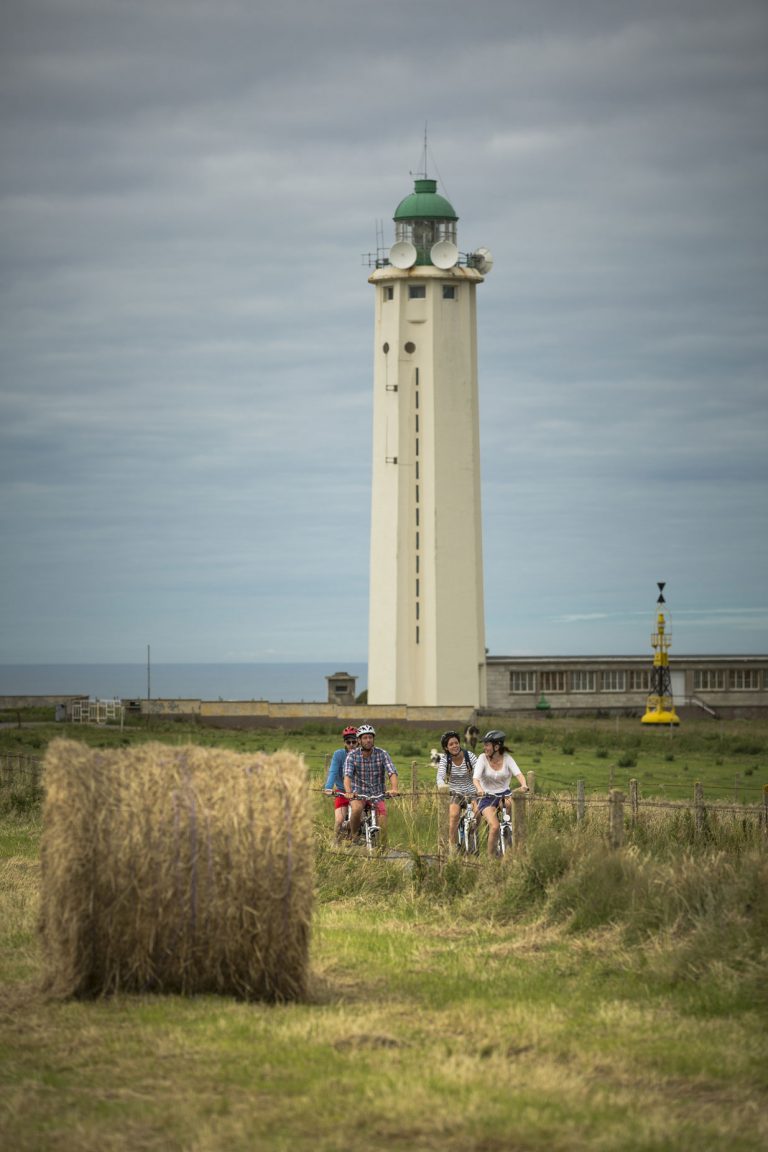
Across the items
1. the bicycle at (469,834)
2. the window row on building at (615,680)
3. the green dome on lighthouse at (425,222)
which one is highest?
the green dome on lighthouse at (425,222)

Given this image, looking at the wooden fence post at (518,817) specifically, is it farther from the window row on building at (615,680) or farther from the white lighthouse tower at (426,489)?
the window row on building at (615,680)

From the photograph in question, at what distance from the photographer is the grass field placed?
851 centimetres

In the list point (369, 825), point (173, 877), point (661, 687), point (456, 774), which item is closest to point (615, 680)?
point (661, 687)

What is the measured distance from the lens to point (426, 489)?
67.4m

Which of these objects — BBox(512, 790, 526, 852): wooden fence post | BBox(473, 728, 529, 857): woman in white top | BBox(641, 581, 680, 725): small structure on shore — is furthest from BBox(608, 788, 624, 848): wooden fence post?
BBox(641, 581, 680, 725): small structure on shore

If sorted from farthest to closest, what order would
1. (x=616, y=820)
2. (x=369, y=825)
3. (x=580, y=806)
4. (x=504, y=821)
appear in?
(x=369, y=825) < (x=580, y=806) < (x=504, y=821) < (x=616, y=820)

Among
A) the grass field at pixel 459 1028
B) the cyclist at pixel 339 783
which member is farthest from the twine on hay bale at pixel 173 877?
the cyclist at pixel 339 783

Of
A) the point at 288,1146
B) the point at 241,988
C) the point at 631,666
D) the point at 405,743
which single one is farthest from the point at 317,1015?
the point at 631,666

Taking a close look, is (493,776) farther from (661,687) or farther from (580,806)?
(661,687)

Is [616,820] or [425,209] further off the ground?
[425,209]

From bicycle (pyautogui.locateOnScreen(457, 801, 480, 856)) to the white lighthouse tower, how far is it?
47.9 meters

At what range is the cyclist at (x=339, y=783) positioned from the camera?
18.8m

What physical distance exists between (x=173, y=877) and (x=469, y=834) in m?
7.58

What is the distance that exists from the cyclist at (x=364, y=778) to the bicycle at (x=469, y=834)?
88 cm
